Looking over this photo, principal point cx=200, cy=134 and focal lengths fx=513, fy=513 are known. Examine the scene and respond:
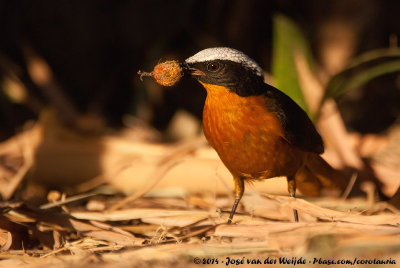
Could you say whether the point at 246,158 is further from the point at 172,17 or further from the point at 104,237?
the point at 172,17

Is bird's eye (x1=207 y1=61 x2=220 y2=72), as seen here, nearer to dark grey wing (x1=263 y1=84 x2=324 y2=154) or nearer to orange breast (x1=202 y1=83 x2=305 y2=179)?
orange breast (x1=202 y1=83 x2=305 y2=179)

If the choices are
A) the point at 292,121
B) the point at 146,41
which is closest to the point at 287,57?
the point at 292,121

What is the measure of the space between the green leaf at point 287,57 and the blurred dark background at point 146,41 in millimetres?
1034

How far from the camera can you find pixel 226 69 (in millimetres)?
2588

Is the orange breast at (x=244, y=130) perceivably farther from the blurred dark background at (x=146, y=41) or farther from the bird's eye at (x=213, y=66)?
the blurred dark background at (x=146, y=41)

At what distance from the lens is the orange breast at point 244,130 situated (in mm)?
2701

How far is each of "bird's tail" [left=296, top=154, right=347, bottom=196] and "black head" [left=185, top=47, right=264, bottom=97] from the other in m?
0.80

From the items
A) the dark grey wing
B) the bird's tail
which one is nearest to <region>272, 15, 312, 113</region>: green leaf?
the bird's tail

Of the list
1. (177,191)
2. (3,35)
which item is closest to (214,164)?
(177,191)

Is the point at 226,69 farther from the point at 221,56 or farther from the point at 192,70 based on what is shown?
the point at 192,70

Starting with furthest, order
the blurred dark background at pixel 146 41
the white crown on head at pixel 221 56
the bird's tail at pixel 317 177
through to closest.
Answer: the blurred dark background at pixel 146 41 → the bird's tail at pixel 317 177 → the white crown on head at pixel 221 56

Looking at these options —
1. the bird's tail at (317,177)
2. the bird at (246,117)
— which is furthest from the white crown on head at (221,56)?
the bird's tail at (317,177)

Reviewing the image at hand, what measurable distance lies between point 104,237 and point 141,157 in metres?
1.50

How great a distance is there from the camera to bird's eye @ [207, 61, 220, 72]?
2570 mm
